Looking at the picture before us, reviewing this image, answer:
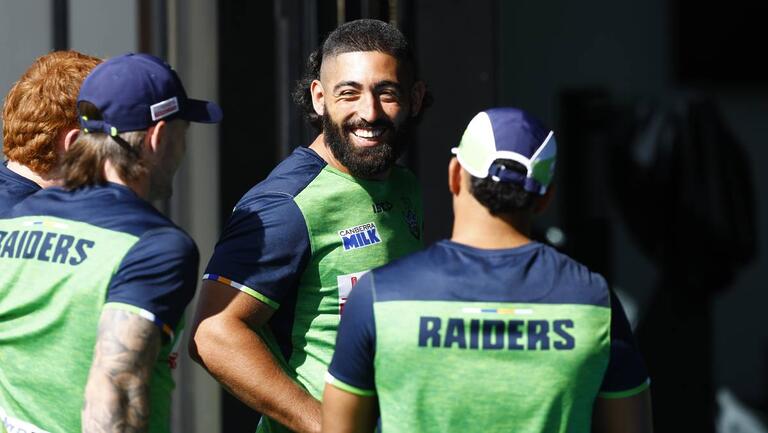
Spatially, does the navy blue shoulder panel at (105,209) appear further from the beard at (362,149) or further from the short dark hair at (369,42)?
the short dark hair at (369,42)

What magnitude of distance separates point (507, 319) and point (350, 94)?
3.23ft

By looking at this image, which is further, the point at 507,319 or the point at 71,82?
the point at 71,82

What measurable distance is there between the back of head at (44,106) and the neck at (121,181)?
0.44 metres

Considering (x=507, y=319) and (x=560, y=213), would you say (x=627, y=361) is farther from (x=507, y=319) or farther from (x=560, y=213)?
(x=560, y=213)

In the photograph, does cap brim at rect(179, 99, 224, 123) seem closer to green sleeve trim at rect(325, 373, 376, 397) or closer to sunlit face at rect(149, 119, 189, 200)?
sunlit face at rect(149, 119, 189, 200)

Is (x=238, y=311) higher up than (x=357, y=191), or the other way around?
(x=357, y=191)

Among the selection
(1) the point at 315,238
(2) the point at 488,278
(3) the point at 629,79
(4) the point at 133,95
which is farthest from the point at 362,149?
(3) the point at 629,79

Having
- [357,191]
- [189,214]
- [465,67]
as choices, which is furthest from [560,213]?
[357,191]

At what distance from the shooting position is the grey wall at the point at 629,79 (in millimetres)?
6930

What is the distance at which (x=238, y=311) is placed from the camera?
9.56 feet

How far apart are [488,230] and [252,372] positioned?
79 centimetres

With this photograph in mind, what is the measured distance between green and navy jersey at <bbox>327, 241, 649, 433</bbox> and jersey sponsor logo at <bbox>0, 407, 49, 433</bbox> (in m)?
0.71

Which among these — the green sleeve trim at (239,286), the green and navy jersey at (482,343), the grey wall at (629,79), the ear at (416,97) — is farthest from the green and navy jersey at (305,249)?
the grey wall at (629,79)

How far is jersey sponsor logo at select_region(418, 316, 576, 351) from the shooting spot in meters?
2.31
